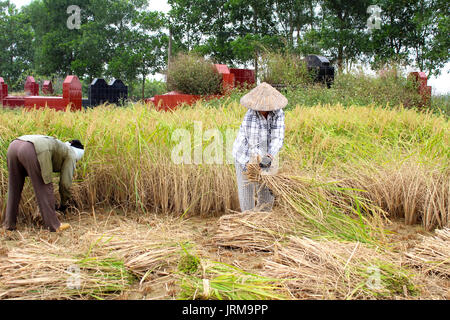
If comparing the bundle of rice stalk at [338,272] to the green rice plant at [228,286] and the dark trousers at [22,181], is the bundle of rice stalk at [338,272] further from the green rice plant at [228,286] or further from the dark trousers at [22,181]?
the dark trousers at [22,181]

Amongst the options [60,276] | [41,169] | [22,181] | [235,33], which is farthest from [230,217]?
[235,33]

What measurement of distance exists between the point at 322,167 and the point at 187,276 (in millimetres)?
1920

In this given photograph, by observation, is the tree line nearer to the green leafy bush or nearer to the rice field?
the green leafy bush

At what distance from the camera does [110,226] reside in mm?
3553

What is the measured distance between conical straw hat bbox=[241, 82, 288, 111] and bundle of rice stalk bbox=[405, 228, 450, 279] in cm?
138

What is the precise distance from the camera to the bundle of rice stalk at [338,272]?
7.38 feet

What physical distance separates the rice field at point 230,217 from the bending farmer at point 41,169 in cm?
17

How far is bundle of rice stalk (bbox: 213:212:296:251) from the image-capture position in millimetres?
3018

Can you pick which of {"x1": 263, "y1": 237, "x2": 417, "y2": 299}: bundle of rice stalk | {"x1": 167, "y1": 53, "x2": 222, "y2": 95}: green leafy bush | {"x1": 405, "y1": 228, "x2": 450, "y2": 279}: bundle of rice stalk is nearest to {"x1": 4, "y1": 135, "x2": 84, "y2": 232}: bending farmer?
{"x1": 263, "y1": 237, "x2": 417, "y2": 299}: bundle of rice stalk

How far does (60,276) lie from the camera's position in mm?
2373

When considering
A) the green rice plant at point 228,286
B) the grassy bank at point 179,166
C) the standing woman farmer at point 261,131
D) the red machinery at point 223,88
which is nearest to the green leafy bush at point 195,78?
the red machinery at point 223,88

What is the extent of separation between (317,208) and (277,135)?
676 millimetres

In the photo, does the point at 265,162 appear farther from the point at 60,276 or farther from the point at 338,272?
the point at 60,276
